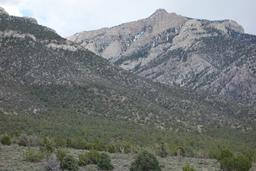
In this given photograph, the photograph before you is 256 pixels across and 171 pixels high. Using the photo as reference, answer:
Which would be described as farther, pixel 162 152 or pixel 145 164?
pixel 162 152

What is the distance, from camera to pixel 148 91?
112625 millimetres

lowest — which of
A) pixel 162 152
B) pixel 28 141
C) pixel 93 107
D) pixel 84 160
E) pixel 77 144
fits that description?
pixel 162 152

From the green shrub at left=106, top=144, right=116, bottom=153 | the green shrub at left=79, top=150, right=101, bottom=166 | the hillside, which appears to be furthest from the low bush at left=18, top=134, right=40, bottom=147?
the green shrub at left=79, top=150, right=101, bottom=166

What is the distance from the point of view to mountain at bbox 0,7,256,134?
305ft

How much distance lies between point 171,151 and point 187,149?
13.6 ft

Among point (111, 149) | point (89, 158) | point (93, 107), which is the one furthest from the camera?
point (93, 107)

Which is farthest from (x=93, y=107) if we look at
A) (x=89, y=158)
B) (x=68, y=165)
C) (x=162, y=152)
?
(x=68, y=165)

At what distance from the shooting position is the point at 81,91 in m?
101

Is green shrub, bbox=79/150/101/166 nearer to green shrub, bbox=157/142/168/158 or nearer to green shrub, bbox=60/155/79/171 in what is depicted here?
green shrub, bbox=60/155/79/171

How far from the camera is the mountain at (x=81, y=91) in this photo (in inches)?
3656

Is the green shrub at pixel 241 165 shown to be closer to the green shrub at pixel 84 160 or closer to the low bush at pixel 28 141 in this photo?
the green shrub at pixel 84 160

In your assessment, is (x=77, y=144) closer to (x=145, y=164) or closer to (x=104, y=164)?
(x=104, y=164)

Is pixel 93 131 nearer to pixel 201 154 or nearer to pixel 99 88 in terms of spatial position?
pixel 201 154

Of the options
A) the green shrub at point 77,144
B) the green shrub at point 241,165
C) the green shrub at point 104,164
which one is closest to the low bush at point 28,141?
the green shrub at point 77,144
